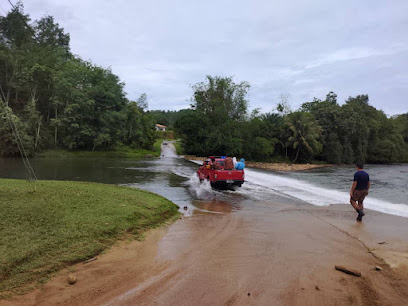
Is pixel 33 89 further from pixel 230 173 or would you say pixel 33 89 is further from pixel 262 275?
pixel 262 275

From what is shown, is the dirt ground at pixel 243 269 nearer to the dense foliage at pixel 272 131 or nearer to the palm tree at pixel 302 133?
the dense foliage at pixel 272 131

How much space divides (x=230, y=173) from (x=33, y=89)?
38.7m

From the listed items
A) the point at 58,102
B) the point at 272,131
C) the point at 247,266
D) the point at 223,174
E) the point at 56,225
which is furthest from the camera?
the point at 272,131

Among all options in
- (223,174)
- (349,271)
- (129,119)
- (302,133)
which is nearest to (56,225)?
(349,271)

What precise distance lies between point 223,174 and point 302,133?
3381 centimetres

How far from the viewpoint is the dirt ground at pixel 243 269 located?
4023 mm

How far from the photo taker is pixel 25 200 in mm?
7195

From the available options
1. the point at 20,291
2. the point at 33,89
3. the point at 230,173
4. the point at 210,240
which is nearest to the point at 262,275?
the point at 210,240

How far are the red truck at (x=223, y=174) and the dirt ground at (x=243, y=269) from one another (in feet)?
24.3

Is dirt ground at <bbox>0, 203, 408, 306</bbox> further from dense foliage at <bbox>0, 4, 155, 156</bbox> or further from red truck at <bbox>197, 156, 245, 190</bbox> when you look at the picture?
dense foliage at <bbox>0, 4, 155, 156</bbox>

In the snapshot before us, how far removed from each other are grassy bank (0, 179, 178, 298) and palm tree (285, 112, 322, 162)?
131 ft

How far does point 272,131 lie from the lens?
160ft

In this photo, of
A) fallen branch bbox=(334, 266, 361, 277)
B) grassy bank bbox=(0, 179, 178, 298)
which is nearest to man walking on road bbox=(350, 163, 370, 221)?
fallen branch bbox=(334, 266, 361, 277)

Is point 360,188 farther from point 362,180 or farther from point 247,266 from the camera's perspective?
point 247,266
